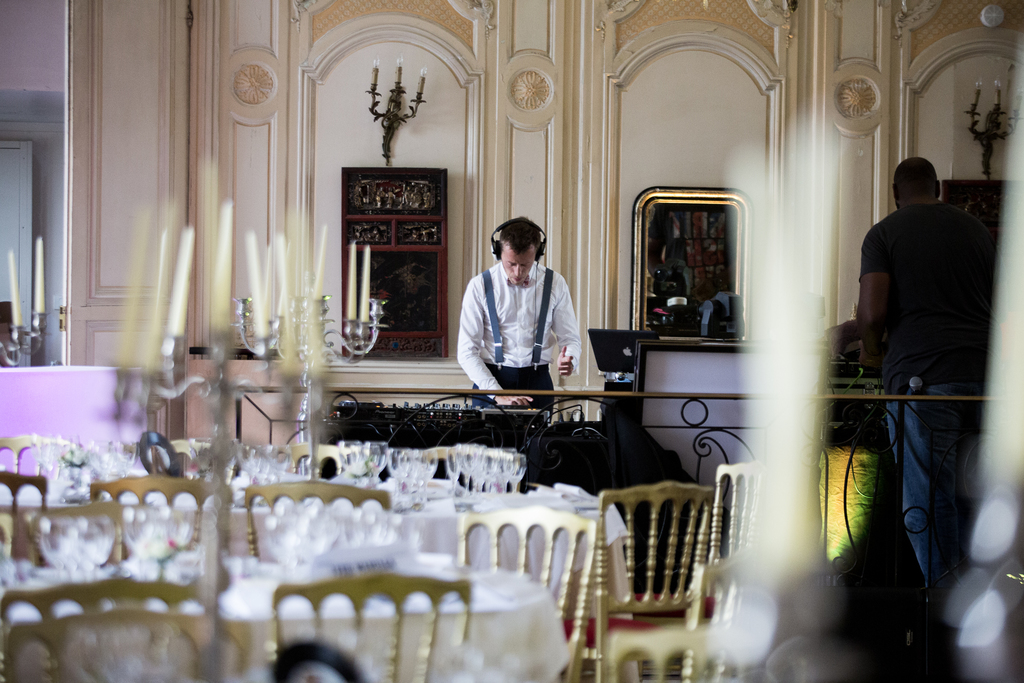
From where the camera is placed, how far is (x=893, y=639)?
12.3ft

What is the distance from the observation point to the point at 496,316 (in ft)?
17.3

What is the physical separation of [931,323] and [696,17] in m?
4.35

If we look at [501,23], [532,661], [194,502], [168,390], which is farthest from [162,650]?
[501,23]

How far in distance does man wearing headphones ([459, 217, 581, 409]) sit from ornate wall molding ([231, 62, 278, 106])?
8.96ft

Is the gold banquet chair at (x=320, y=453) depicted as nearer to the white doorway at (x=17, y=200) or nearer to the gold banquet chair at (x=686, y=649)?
the gold banquet chair at (x=686, y=649)

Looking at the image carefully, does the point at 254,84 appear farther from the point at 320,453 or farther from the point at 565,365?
the point at 320,453

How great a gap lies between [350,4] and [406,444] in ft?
13.6

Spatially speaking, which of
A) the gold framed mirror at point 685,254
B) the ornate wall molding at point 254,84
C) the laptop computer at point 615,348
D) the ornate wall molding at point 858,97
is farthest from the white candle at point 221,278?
the ornate wall molding at point 858,97

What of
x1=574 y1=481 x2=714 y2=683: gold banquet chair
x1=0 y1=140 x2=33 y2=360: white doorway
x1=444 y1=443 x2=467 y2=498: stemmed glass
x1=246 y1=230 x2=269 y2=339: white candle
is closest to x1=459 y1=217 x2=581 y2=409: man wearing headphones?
x1=444 y1=443 x2=467 y2=498: stemmed glass

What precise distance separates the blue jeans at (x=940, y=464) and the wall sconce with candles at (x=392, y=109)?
444 cm

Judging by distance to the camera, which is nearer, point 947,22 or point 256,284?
point 256,284

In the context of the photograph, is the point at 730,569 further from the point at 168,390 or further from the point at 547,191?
Result: the point at 547,191

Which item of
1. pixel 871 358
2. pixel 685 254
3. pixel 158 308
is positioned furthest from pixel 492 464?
pixel 685 254

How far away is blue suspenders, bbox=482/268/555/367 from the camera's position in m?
5.29
